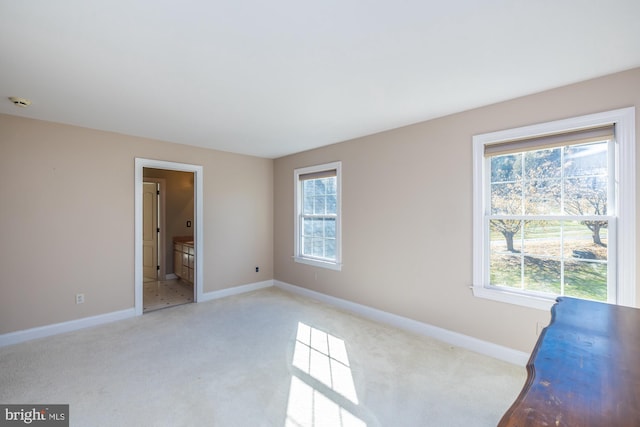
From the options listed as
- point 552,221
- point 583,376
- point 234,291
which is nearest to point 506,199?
point 552,221

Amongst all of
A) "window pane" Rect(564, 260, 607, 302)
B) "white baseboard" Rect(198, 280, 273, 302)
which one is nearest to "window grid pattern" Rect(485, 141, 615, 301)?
"window pane" Rect(564, 260, 607, 302)

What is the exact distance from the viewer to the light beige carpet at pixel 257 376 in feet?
6.22

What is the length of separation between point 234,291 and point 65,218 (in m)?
2.46

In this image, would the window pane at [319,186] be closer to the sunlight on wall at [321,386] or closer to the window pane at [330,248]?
the window pane at [330,248]

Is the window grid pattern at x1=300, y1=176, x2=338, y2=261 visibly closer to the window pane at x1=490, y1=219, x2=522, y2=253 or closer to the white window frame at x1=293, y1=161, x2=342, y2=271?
the white window frame at x1=293, y1=161, x2=342, y2=271

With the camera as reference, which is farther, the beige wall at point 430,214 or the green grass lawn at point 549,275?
the beige wall at point 430,214

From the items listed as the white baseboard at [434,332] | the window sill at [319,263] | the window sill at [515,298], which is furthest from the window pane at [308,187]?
the window sill at [515,298]

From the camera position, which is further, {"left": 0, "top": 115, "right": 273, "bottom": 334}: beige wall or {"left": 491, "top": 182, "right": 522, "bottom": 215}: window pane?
{"left": 0, "top": 115, "right": 273, "bottom": 334}: beige wall

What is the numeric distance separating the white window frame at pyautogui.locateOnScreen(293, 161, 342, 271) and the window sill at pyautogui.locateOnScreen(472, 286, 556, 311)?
73.6 inches

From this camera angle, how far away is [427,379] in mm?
2295

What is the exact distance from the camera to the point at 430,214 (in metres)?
3.11

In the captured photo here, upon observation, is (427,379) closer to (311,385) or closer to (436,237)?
(311,385)

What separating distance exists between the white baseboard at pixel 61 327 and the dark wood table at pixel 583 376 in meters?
4.29

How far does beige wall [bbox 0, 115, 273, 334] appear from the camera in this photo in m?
2.96
